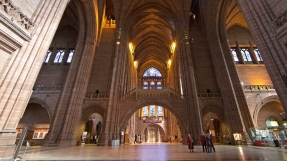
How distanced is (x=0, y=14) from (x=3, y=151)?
4.46 metres

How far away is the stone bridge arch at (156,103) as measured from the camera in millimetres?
15840

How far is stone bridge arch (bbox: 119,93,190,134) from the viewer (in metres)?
15.8

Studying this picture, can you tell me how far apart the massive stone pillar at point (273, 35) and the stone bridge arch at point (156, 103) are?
34.5 ft

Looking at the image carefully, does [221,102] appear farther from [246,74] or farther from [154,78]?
[154,78]

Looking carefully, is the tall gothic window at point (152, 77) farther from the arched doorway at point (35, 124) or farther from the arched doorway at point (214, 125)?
the arched doorway at point (35, 124)

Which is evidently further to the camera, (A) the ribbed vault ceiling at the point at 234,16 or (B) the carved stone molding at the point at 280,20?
(A) the ribbed vault ceiling at the point at 234,16

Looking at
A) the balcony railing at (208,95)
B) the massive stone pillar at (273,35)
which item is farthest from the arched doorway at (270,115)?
the massive stone pillar at (273,35)

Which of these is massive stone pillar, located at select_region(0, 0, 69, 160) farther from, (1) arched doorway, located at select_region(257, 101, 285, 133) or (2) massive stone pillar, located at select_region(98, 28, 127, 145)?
(1) arched doorway, located at select_region(257, 101, 285, 133)

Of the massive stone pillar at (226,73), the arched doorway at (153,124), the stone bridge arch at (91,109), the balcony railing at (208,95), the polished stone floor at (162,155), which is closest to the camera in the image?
the polished stone floor at (162,155)

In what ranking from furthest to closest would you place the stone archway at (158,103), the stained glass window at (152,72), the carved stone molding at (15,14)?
the stained glass window at (152,72) → the stone archway at (158,103) → the carved stone molding at (15,14)

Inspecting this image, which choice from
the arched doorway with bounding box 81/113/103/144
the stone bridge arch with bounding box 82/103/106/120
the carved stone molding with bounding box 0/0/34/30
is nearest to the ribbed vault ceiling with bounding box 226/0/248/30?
the stone bridge arch with bounding box 82/103/106/120

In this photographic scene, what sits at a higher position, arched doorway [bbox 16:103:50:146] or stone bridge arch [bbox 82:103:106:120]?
stone bridge arch [bbox 82:103:106:120]

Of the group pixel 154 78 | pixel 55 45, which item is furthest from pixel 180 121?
pixel 154 78

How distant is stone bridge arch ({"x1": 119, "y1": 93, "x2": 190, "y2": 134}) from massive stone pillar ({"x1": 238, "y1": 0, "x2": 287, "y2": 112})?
34.5ft
